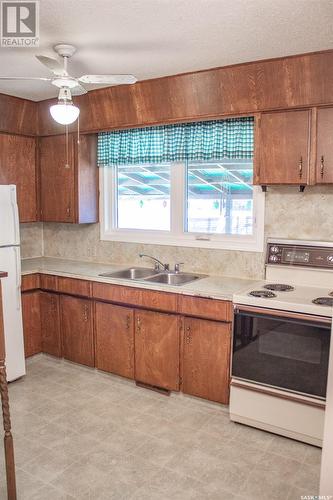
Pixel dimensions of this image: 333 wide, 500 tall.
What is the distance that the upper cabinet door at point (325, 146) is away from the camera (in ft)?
8.79

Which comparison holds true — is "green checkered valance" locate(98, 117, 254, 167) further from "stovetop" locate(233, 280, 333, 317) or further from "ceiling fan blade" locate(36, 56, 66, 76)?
"ceiling fan blade" locate(36, 56, 66, 76)

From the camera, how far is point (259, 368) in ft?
8.82

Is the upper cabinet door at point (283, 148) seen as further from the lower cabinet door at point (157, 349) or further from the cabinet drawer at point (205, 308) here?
the lower cabinet door at point (157, 349)

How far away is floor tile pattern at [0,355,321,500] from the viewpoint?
2.20 meters

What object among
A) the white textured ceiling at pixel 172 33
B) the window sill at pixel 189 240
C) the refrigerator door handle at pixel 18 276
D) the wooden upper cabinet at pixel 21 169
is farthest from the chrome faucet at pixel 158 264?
the white textured ceiling at pixel 172 33

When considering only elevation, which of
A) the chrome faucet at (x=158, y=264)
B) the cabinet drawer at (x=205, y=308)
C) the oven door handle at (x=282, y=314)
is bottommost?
the cabinet drawer at (x=205, y=308)

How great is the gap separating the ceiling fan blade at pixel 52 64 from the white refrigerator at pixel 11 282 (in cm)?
124

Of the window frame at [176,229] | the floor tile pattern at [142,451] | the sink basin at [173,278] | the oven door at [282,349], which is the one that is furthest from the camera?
the sink basin at [173,278]

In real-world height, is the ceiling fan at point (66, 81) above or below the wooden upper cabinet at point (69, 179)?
above

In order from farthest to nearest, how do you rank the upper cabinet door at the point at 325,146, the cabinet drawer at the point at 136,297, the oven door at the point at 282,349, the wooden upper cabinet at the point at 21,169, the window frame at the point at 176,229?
the wooden upper cabinet at the point at 21,169 < the window frame at the point at 176,229 < the cabinet drawer at the point at 136,297 < the upper cabinet door at the point at 325,146 < the oven door at the point at 282,349

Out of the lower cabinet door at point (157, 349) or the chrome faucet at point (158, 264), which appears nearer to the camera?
the lower cabinet door at point (157, 349)

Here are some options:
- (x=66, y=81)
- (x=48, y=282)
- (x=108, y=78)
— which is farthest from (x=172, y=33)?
(x=48, y=282)

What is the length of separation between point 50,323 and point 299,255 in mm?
2334

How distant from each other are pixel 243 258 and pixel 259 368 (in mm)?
972
